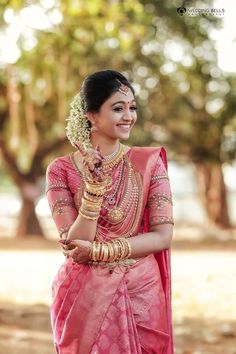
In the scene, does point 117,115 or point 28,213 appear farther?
point 28,213

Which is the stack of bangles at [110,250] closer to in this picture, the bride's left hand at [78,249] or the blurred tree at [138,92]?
the bride's left hand at [78,249]

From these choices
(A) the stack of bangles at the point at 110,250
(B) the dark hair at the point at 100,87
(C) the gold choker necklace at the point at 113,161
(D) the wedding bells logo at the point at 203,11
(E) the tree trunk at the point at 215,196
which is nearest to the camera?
(A) the stack of bangles at the point at 110,250

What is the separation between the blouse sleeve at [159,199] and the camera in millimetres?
3168

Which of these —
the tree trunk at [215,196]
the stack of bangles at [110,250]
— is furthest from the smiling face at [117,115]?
the tree trunk at [215,196]

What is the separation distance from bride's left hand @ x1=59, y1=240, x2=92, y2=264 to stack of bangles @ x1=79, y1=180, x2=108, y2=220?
0.35ft

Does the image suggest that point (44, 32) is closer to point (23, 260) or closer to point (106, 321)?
point (23, 260)

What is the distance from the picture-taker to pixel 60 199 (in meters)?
3.17

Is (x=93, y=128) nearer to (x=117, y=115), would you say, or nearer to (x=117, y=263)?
(x=117, y=115)

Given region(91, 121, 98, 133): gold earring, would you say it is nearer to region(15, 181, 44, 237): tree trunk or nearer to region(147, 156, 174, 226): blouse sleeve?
region(147, 156, 174, 226): blouse sleeve

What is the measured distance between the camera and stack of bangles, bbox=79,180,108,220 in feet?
9.64

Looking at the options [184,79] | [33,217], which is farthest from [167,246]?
[184,79]

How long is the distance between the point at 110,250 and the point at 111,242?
50 millimetres

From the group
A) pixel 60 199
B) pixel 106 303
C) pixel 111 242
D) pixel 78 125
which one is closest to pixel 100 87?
pixel 78 125

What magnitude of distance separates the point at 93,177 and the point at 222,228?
78.6 ft
